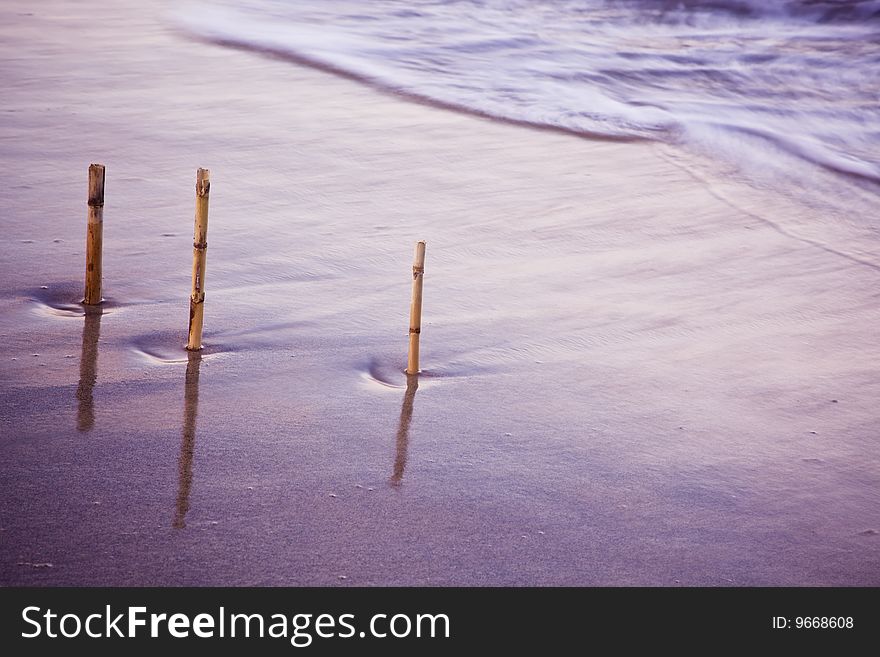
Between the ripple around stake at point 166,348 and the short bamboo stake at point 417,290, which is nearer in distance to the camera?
the short bamboo stake at point 417,290

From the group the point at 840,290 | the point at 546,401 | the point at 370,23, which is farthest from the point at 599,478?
the point at 370,23

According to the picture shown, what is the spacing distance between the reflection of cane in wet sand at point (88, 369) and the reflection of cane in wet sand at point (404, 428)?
3.41ft

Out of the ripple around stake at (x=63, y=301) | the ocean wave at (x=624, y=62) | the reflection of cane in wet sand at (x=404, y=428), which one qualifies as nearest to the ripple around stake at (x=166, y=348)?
the ripple around stake at (x=63, y=301)

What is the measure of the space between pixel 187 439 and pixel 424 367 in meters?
1.06

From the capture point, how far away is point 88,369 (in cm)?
385

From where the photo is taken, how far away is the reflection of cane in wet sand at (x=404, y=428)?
135 inches

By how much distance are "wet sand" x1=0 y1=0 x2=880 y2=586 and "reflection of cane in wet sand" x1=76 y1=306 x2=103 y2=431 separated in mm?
14

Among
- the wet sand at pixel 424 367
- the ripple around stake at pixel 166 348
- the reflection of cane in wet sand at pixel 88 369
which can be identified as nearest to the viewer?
the wet sand at pixel 424 367

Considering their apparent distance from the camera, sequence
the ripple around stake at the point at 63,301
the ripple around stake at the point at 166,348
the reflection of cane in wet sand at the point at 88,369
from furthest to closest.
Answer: the ripple around stake at the point at 63,301, the ripple around stake at the point at 166,348, the reflection of cane in wet sand at the point at 88,369

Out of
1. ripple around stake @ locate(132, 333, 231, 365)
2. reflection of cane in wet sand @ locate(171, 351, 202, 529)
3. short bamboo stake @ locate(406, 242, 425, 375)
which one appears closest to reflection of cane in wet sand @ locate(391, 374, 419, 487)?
short bamboo stake @ locate(406, 242, 425, 375)

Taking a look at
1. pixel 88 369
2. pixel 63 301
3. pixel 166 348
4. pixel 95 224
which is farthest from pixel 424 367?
pixel 63 301

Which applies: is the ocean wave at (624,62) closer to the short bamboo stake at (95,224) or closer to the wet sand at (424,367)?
the wet sand at (424,367)

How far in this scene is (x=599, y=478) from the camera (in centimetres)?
349
